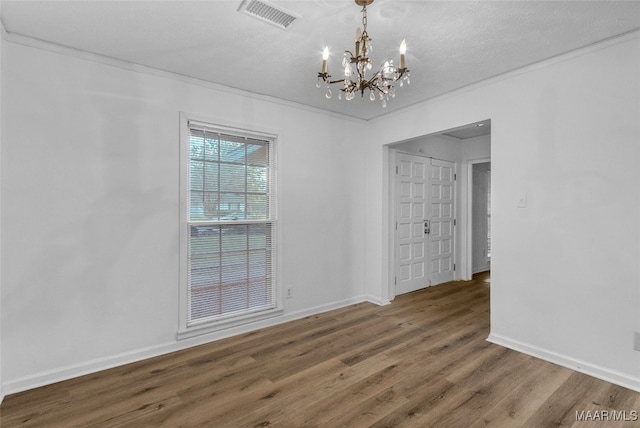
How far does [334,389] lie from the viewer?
2.36 metres

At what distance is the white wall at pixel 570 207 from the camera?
2.38m

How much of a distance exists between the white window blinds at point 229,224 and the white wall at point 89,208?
19 cm

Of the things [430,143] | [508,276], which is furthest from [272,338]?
[430,143]

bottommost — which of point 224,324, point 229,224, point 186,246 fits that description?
point 224,324

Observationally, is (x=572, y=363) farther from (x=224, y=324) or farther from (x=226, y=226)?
(x=226, y=226)

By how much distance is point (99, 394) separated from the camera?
7.63 ft

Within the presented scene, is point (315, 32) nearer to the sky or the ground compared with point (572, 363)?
nearer to the sky

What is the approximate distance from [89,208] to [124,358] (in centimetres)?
132

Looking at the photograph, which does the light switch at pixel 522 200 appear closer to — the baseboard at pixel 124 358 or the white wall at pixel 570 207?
the white wall at pixel 570 207

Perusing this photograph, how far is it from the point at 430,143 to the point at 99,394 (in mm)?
5141

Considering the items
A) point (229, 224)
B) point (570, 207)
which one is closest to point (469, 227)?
point (570, 207)

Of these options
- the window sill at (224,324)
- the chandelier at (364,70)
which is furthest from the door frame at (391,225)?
the chandelier at (364,70)

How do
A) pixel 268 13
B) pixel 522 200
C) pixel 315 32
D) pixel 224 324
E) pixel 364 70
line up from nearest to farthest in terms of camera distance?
pixel 364 70, pixel 268 13, pixel 315 32, pixel 522 200, pixel 224 324

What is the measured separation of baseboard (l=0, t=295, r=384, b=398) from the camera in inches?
93.8
